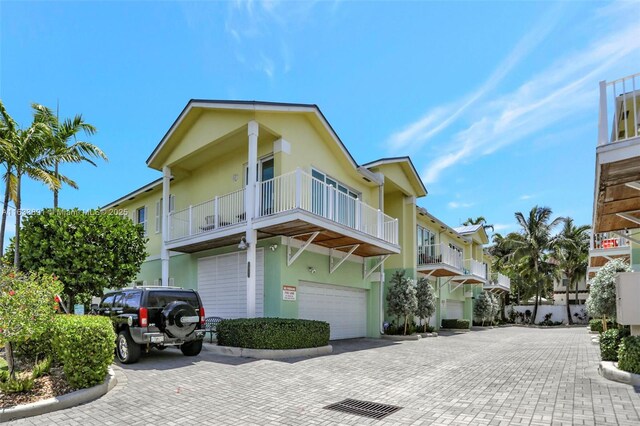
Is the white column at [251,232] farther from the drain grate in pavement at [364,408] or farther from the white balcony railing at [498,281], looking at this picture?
the white balcony railing at [498,281]

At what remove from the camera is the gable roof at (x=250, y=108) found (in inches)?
504

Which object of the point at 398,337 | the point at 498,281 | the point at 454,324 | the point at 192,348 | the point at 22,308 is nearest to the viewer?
the point at 22,308

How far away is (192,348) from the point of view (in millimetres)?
10531

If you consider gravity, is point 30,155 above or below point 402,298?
above

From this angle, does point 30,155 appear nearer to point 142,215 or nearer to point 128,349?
point 142,215

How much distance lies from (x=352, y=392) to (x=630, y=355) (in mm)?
5362

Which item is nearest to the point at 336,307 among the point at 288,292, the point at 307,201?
the point at 288,292

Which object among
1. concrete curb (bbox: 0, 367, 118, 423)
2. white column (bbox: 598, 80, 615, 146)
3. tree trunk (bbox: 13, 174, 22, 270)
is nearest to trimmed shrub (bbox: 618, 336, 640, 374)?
white column (bbox: 598, 80, 615, 146)

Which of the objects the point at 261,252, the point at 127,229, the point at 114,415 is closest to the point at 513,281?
the point at 261,252

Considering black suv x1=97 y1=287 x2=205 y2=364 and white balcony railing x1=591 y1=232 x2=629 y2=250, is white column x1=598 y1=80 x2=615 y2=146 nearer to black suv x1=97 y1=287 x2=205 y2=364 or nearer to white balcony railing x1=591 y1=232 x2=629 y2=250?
black suv x1=97 y1=287 x2=205 y2=364

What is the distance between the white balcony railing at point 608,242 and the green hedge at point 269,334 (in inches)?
561

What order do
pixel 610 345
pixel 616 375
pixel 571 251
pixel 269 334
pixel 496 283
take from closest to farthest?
pixel 616 375
pixel 610 345
pixel 269 334
pixel 496 283
pixel 571 251

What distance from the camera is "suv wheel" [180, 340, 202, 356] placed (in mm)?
10486

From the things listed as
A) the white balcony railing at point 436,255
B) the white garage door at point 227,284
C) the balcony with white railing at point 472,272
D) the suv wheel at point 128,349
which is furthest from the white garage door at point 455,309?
the suv wheel at point 128,349
